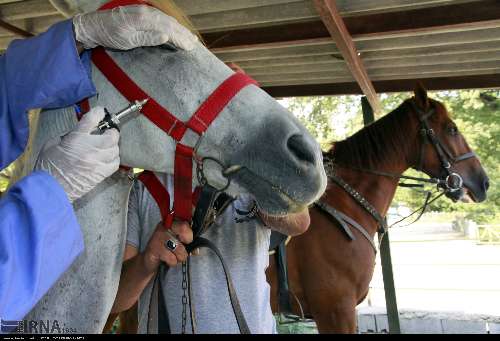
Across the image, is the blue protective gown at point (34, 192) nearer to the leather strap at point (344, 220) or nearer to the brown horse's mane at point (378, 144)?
the leather strap at point (344, 220)

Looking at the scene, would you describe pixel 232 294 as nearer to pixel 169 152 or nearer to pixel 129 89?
pixel 169 152

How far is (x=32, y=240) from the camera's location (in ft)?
2.79

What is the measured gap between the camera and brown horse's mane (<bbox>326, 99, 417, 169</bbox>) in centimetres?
341

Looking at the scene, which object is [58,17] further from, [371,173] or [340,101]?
[340,101]

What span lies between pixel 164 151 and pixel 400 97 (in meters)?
10.4

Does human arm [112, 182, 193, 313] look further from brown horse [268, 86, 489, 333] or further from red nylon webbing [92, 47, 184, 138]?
brown horse [268, 86, 489, 333]

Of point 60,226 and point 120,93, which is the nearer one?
point 60,226

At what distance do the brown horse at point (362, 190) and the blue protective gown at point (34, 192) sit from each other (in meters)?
2.04

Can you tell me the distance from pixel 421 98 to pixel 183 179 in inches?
118

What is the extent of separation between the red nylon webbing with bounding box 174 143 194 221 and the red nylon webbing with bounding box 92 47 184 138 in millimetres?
73

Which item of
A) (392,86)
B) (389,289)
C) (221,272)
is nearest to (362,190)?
(389,289)

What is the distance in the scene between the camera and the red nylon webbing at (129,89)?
107cm

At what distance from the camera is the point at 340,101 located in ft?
35.7
